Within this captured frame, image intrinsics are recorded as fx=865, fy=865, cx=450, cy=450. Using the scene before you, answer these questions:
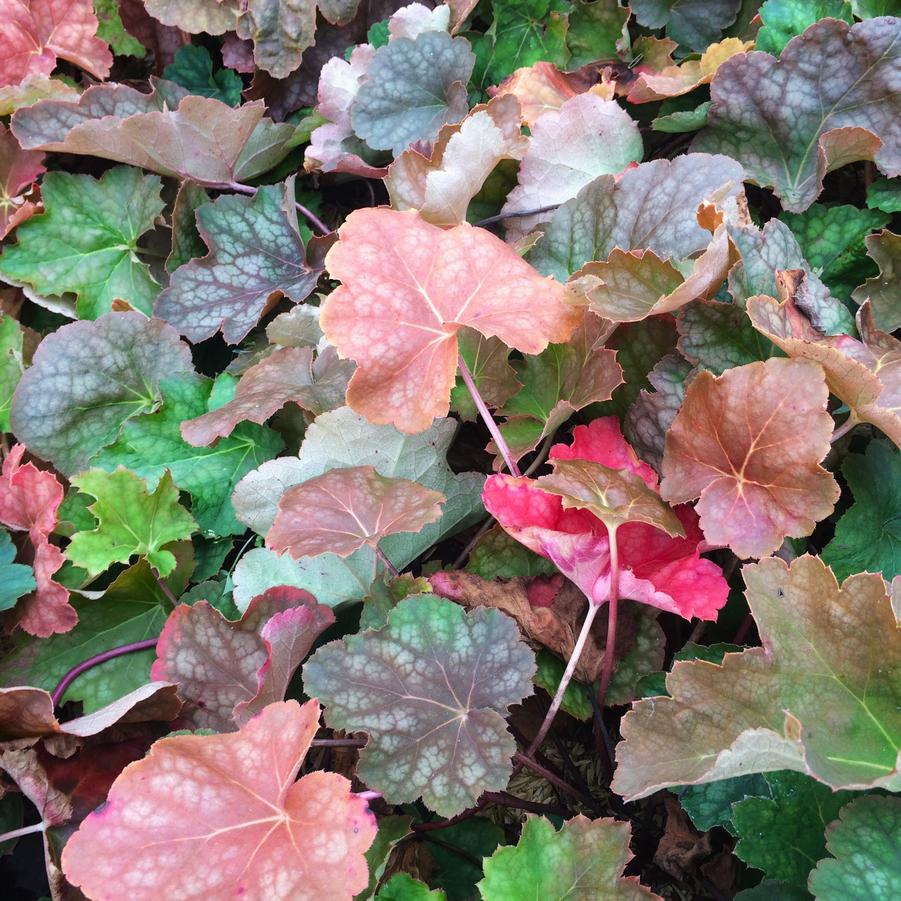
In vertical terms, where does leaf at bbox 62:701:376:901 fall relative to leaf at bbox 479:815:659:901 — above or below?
above

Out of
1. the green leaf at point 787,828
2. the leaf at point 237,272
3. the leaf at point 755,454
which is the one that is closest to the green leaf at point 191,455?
the leaf at point 237,272

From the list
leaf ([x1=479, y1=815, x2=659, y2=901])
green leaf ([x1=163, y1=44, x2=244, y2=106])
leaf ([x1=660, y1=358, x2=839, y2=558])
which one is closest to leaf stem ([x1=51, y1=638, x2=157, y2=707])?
leaf ([x1=479, y1=815, x2=659, y2=901])

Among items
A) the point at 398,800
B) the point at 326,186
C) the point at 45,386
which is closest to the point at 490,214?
the point at 326,186

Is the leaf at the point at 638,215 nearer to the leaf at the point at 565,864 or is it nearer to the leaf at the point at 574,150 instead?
the leaf at the point at 574,150

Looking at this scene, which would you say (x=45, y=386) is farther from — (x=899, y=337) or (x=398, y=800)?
(x=899, y=337)

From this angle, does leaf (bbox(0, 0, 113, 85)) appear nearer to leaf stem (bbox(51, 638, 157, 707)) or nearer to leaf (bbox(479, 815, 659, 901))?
leaf stem (bbox(51, 638, 157, 707))
